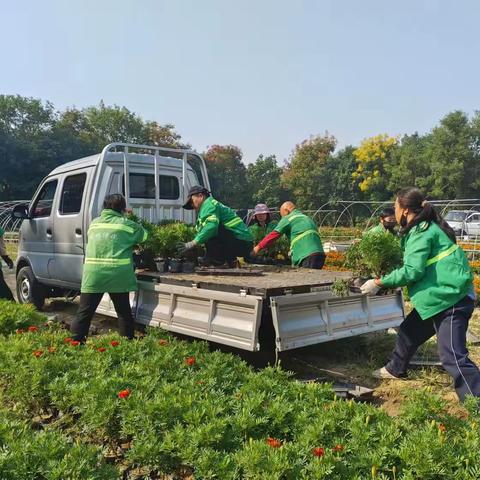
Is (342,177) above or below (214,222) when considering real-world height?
above

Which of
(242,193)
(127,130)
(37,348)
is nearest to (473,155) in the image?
(242,193)

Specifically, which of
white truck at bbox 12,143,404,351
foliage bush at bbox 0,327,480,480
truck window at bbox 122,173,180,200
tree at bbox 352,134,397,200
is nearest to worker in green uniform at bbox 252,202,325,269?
white truck at bbox 12,143,404,351

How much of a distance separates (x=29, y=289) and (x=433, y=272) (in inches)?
251

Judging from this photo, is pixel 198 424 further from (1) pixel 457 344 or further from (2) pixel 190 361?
(1) pixel 457 344

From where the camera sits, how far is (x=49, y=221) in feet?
23.9

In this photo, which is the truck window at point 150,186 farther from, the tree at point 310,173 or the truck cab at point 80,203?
the tree at point 310,173

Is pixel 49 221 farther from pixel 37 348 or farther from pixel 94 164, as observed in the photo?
pixel 37 348

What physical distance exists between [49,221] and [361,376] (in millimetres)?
4982

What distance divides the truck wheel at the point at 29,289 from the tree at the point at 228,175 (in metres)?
40.6

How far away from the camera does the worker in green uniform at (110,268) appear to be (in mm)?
5242

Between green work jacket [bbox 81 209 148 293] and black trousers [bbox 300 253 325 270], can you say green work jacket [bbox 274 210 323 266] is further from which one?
green work jacket [bbox 81 209 148 293]

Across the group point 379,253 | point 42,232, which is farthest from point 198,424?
point 42,232

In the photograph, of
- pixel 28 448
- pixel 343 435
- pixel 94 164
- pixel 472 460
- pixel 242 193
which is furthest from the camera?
pixel 242 193

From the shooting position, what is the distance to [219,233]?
6297 millimetres
